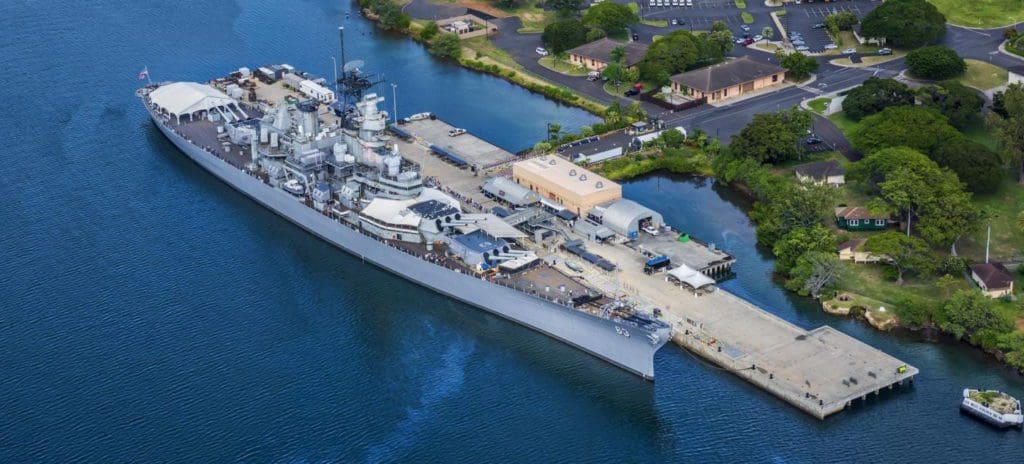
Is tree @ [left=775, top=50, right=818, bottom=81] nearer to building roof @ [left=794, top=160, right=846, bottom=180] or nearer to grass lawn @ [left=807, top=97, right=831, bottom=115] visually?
grass lawn @ [left=807, top=97, right=831, bottom=115]

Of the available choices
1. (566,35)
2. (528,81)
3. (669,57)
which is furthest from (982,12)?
(528,81)

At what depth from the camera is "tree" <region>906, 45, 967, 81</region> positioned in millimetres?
131500

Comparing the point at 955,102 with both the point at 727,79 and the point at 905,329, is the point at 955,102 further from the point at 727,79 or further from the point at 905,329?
the point at 905,329

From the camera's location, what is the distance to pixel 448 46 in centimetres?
14950

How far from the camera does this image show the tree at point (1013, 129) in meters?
109

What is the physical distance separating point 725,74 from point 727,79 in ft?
3.24

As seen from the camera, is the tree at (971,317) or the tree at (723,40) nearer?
the tree at (971,317)

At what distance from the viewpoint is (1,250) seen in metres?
103

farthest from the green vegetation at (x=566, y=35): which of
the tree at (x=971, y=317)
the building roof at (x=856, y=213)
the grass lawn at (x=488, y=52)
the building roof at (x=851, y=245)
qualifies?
the tree at (x=971, y=317)

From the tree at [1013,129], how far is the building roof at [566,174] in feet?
113

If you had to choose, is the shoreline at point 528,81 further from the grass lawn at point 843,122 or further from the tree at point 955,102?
the tree at point 955,102

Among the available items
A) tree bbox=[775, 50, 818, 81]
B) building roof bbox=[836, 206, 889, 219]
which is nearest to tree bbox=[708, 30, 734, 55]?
tree bbox=[775, 50, 818, 81]

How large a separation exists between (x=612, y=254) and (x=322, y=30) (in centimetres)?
7384

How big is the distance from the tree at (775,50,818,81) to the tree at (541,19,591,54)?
2424 centimetres
